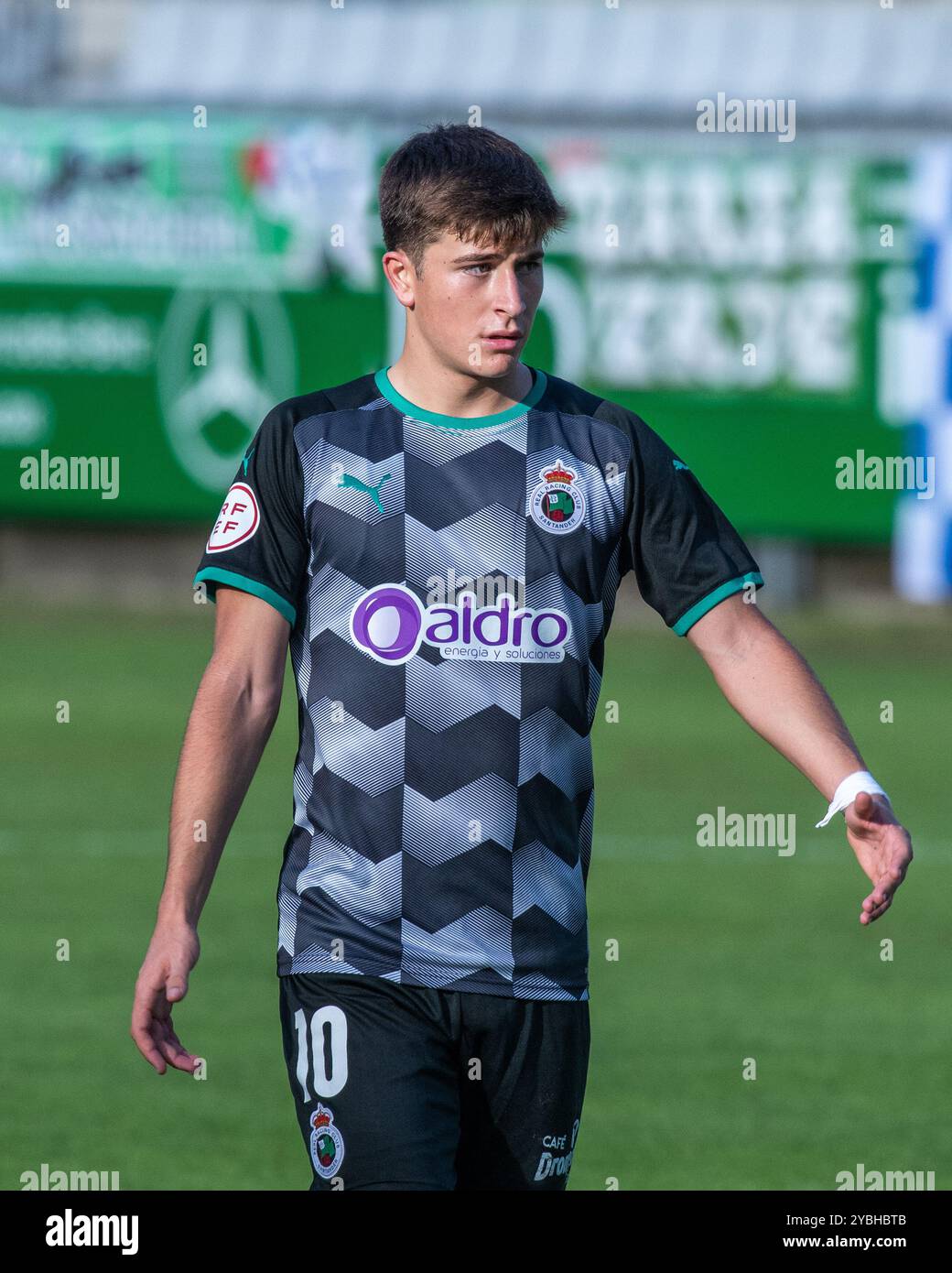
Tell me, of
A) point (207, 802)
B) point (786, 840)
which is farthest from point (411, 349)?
point (786, 840)

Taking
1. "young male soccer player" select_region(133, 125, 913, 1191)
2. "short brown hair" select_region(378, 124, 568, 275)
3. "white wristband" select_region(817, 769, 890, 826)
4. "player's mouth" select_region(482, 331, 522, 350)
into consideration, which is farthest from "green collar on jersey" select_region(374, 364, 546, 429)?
"white wristband" select_region(817, 769, 890, 826)

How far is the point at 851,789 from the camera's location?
3627mm

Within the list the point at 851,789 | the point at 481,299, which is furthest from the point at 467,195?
the point at 851,789

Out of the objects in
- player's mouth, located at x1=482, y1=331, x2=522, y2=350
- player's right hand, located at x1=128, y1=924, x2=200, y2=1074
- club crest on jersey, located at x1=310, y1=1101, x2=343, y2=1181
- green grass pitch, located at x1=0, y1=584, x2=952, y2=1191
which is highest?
player's mouth, located at x1=482, y1=331, x2=522, y2=350

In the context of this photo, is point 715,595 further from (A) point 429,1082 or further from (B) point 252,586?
(A) point 429,1082

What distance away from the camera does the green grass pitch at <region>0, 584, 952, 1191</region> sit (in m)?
6.28

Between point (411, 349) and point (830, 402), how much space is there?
15.0 m

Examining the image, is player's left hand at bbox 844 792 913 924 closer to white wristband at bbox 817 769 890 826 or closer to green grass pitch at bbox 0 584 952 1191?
white wristband at bbox 817 769 890 826

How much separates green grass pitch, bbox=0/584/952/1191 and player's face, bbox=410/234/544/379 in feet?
9.29

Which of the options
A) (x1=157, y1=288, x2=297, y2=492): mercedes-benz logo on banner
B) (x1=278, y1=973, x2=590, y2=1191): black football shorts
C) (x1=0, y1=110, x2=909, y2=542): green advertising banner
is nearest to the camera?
(x1=278, y1=973, x2=590, y2=1191): black football shorts

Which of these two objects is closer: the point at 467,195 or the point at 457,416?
the point at 467,195

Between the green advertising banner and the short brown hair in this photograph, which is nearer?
the short brown hair

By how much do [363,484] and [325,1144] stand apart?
1.04 m

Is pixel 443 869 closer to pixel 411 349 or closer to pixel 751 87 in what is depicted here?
pixel 411 349
